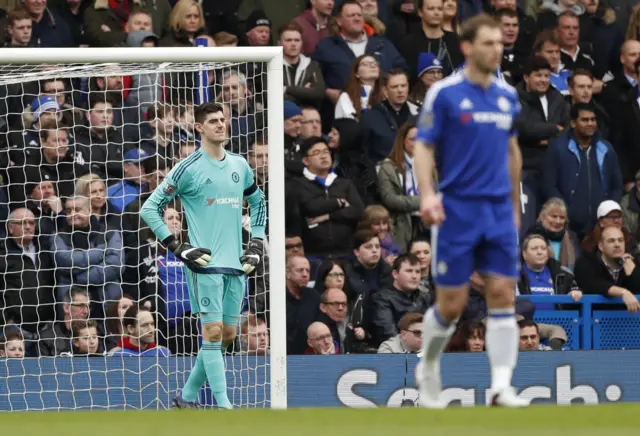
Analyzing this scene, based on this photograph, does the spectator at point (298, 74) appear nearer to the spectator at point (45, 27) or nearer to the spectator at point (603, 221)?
the spectator at point (45, 27)

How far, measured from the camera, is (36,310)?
1291 cm

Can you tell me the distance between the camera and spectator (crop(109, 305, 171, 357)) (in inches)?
496

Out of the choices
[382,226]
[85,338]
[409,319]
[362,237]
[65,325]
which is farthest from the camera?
[382,226]

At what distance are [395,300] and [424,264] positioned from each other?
1.71 feet

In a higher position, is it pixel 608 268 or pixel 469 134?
pixel 469 134

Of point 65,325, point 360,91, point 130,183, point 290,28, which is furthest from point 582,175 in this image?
point 65,325

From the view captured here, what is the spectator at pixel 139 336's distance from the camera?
1261cm

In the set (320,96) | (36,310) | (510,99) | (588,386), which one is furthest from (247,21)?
(510,99)

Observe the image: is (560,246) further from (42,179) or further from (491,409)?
(491,409)

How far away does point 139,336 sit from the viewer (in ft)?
41.5

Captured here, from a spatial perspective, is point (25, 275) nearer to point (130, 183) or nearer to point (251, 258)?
point (130, 183)

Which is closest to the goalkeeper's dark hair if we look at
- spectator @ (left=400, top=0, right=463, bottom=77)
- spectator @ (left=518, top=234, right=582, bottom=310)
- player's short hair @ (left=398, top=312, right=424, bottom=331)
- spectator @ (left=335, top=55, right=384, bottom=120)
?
player's short hair @ (left=398, top=312, right=424, bottom=331)

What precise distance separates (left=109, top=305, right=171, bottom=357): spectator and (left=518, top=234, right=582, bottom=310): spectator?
3466 mm

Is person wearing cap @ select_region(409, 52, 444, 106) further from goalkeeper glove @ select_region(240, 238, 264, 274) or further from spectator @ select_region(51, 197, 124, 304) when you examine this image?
goalkeeper glove @ select_region(240, 238, 264, 274)
